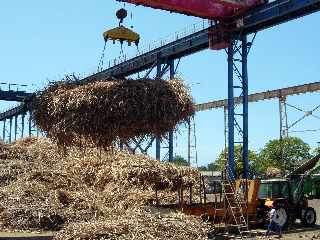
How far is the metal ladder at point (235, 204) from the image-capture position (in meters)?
15.6

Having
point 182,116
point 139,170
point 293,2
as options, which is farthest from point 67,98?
point 293,2

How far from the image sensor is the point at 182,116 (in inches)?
415

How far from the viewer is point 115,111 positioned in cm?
1012

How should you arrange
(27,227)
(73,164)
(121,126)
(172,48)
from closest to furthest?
(121,126) → (27,227) → (73,164) → (172,48)

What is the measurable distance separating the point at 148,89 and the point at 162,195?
5828 mm

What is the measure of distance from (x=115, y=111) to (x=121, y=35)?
16.6 ft

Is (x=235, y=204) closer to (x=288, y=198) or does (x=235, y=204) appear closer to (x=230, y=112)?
(x=288, y=198)

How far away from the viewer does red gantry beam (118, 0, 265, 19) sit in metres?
20.9

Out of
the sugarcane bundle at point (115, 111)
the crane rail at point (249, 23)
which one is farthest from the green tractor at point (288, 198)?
the sugarcane bundle at point (115, 111)

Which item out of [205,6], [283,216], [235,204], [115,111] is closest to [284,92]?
[205,6]

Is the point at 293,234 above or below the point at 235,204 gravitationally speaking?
below

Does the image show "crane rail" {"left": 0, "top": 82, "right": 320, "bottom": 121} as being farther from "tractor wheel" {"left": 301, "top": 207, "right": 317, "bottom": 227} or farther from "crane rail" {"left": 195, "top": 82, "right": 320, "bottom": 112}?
"tractor wheel" {"left": 301, "top": 207, "right": 317, "bottom": 227}

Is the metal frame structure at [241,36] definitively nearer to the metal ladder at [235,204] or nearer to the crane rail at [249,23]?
the crane rail at [249,23]

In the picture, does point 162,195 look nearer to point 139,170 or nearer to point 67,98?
point 139,170
